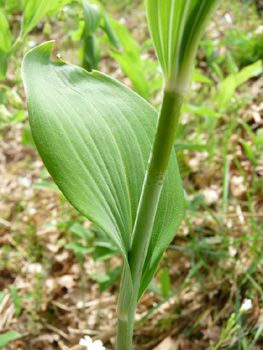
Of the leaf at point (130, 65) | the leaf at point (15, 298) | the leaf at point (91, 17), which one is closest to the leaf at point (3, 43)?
the leaf at point (91, 17)

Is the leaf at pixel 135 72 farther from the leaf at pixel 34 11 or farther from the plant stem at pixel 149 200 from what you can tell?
the plant stem at pixel 149 200

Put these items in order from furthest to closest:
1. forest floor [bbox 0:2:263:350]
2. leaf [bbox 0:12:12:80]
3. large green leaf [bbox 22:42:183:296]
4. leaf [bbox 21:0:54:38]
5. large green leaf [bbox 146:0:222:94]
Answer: forest floor [bbox 0:2:263:350], leaf [bbox 0:12:12:80], leaf [bbox 21:0:54:38], large green leaf [bbox 22:42:183:296], large green leaf [bbox 146:0:222:94]

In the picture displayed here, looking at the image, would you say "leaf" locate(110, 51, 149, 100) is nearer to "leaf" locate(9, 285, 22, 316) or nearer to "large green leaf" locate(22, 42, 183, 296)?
"large green leaf" locate(22, 42, 183, 296)

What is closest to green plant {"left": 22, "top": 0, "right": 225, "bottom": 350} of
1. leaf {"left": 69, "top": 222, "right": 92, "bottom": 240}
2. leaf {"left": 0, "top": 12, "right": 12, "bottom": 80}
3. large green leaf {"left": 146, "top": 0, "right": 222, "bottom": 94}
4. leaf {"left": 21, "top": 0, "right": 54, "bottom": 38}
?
large green leaf {"left": 146, "top": 0, "right": 222, "bottom": 94}

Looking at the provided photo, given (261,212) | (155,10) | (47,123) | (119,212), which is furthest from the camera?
(261,212)

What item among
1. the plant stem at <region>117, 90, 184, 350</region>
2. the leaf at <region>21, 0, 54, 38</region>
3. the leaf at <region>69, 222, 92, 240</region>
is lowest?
the leaf at <region>69, 222, 92, 240</region>

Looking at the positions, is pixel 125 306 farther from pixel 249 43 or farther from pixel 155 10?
pixel 249 43

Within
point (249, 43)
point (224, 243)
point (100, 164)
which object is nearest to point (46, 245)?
point (224, 243)
